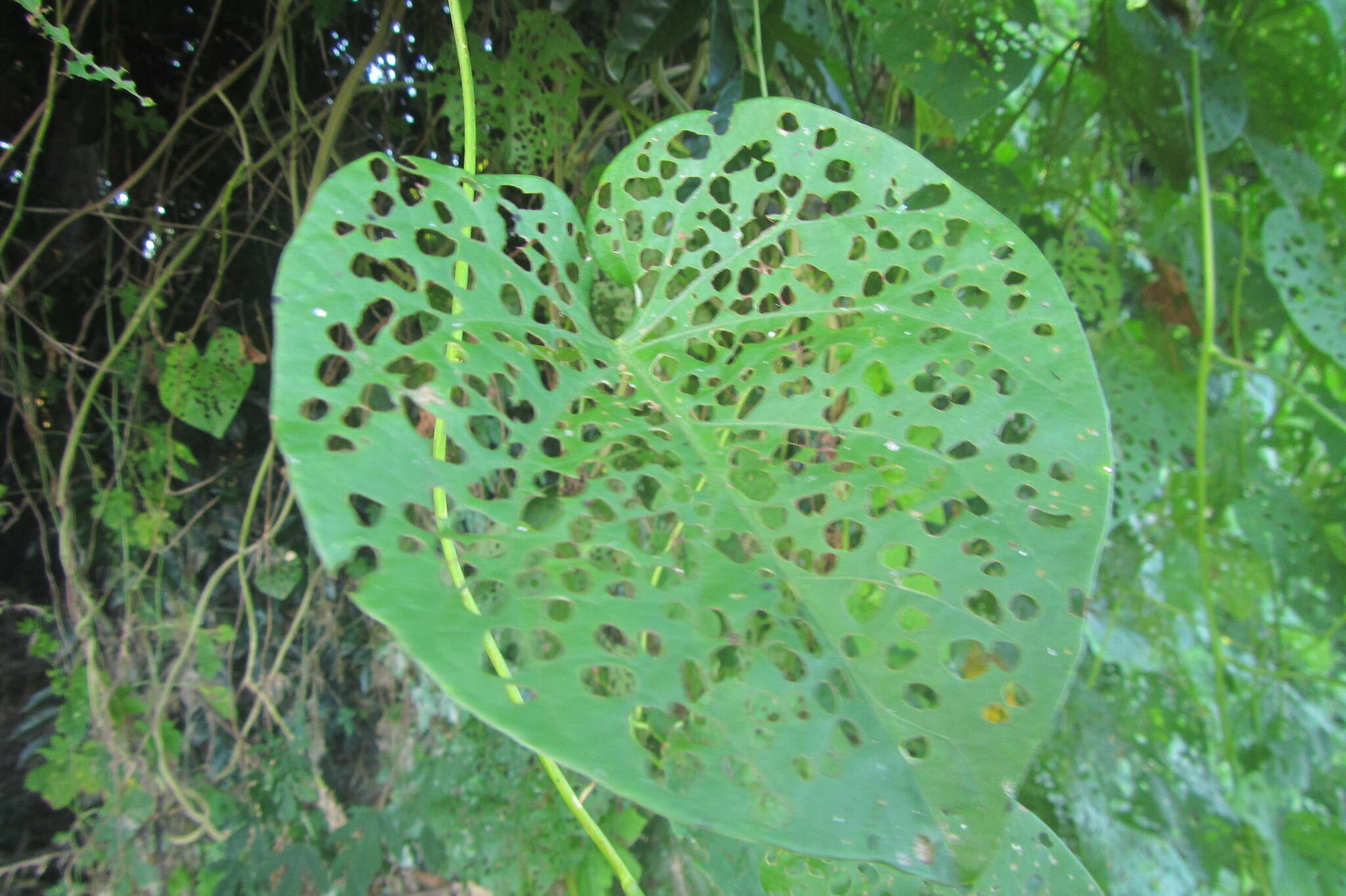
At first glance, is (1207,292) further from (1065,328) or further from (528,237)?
(528,237)

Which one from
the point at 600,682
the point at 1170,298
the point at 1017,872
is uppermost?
the point at 1170,298

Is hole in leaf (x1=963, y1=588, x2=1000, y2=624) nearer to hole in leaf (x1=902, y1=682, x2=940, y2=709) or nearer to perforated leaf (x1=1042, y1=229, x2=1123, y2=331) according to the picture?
hole in leaf (x1=902, y1=682, x2=940, y2=709)

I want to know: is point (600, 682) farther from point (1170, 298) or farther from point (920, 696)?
point (1170, 298)

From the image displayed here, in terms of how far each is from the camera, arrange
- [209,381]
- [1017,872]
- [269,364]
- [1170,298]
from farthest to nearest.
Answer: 1. [1170,298]
2. [269,364]
3. [209,381]
4. [1017,872]

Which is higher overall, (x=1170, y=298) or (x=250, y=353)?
(x=1170, y=298)

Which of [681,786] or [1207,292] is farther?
[1207,292]

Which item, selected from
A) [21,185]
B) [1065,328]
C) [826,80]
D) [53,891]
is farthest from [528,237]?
[53,891]

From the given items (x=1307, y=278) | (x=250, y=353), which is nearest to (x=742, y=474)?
(x=250, y=353)
